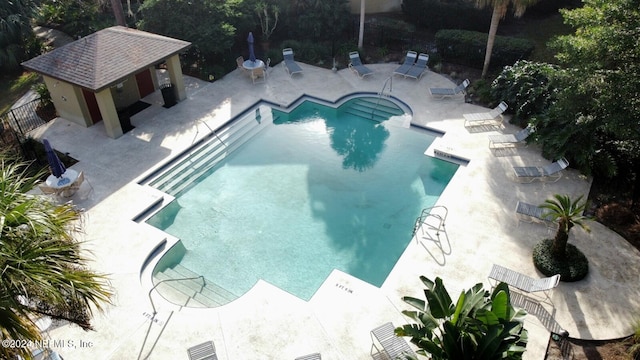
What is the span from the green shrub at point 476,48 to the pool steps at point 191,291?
19.6 metres

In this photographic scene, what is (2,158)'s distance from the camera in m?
8.74

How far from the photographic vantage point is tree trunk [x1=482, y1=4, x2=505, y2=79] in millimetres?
22688

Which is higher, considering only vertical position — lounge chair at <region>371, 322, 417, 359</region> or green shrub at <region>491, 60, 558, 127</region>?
green shrub at <region>491, 60, 558, 127</region>

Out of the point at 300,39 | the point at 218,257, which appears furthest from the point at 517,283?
the point at 300,39

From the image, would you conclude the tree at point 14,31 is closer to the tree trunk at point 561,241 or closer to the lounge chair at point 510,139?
the lounge chair at point 510,139

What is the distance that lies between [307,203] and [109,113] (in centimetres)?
1015

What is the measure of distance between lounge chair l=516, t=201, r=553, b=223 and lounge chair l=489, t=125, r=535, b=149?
427 centimetres

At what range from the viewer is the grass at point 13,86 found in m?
23.7

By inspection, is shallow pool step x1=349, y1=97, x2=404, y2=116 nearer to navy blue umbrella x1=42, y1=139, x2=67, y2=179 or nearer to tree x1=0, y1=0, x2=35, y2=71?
navy blue umbrella x1=42, y1=139, x2=67, y2=179

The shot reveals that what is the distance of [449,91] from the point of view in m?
24.2

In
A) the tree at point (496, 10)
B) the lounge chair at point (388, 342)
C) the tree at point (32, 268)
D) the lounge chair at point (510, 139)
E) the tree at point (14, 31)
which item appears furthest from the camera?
the tree at point (14, 31)

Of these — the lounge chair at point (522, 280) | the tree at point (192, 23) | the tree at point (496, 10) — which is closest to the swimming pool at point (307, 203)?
the lounge chair at point (522, 280)

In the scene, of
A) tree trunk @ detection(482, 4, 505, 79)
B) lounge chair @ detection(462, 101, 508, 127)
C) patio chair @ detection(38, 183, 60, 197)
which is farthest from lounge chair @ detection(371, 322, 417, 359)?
tree trunk @ detection(482, 4, 505, 79)

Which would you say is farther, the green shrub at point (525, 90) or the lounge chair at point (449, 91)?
the lounge chair at point (449, 91)
